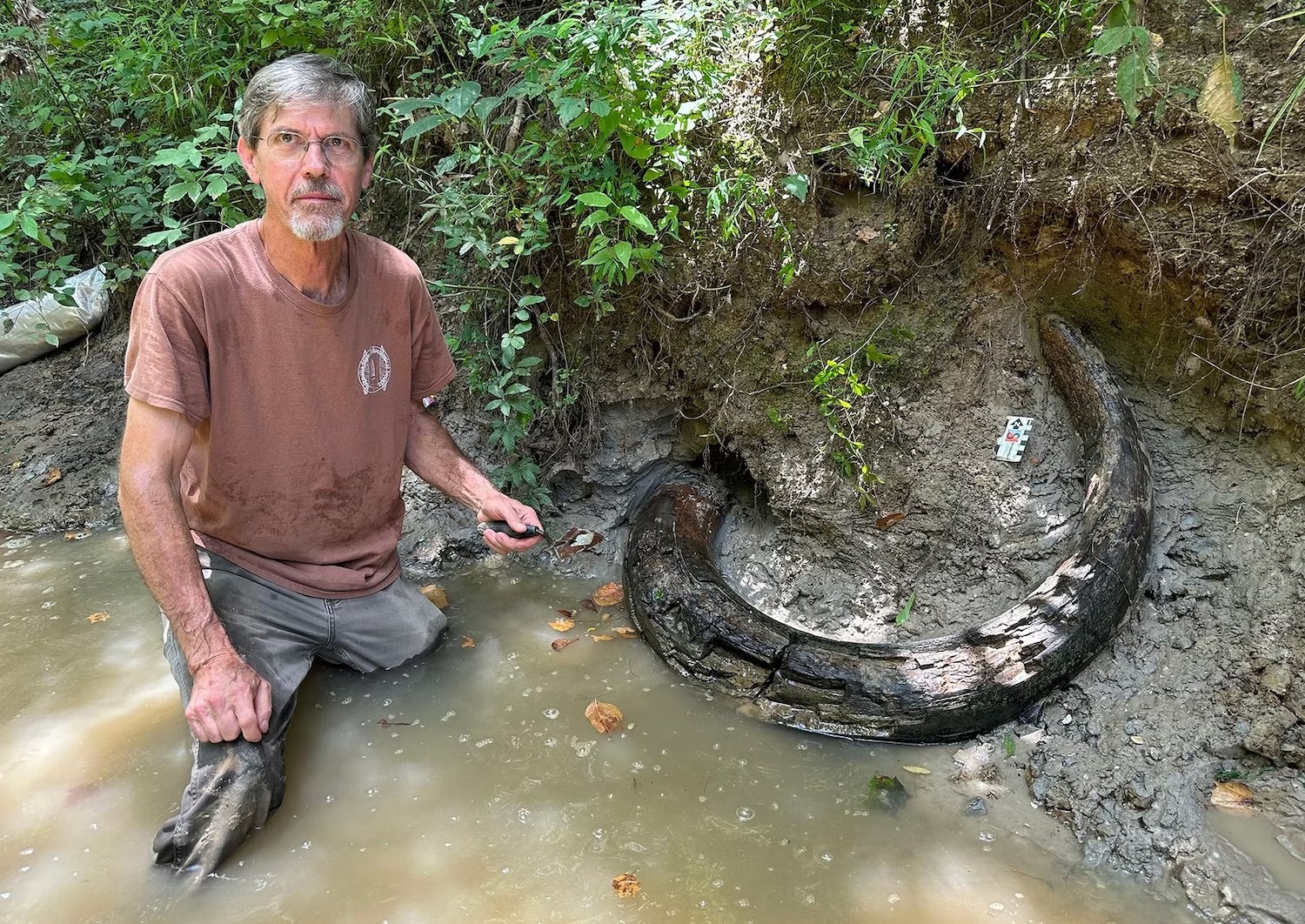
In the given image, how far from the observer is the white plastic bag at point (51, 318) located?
4.46 m

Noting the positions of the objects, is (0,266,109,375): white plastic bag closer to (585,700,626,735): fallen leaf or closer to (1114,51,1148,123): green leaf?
(585,700,626,735): fallen leaf

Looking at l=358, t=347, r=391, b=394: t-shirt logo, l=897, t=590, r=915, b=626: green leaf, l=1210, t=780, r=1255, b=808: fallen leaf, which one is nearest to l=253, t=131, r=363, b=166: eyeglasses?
l=358, t=347, r=391, b=394: t-shirt logo

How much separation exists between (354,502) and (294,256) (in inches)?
32.5

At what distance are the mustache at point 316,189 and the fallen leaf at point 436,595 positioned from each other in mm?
1655

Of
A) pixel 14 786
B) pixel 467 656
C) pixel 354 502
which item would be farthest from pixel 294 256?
pixel 14 786

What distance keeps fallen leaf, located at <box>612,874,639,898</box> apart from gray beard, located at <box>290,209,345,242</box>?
1998mm

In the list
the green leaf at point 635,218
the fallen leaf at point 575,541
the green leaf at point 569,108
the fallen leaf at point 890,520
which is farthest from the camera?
the fallen leaf at point 575,541

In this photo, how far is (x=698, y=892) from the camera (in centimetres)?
212

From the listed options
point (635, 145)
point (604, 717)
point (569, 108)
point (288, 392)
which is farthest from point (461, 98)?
point (604, 717)

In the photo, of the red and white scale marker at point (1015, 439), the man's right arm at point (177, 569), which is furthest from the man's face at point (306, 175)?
the red and white scale marker at point (1015, 439)

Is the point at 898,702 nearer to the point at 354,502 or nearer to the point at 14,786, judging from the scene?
the point at 354,502

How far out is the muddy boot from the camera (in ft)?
7.03

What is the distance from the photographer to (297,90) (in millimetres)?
2447

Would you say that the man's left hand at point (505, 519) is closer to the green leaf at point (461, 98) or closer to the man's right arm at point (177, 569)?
the man's right arm at point (177, 569)
